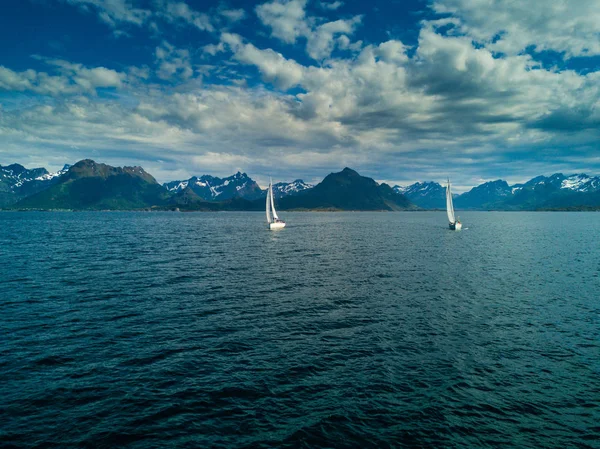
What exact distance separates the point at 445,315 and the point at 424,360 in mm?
12238

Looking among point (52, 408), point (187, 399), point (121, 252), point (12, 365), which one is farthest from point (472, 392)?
point (121, 252)

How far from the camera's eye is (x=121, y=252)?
8156 cm

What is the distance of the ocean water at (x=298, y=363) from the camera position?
57.9ft

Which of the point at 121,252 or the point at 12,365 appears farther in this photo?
the point at 121,252

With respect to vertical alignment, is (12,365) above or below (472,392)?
above

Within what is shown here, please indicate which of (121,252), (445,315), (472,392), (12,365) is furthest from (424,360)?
(121,252)

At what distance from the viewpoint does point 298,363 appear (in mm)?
24781

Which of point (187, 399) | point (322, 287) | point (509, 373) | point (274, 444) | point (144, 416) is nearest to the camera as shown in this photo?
point (274, 444)

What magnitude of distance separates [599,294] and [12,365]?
212 ft

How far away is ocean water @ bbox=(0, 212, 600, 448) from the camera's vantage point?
695 inches

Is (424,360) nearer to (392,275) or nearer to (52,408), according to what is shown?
(52,408)

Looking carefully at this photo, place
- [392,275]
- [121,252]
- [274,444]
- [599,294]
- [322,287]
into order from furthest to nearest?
1. [121,252]
2. [392,275]
3. [322,287]
4. [599,294]
5. [274,444]

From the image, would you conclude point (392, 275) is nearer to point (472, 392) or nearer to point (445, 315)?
point (445, 315)

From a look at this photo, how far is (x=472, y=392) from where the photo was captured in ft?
69.9
